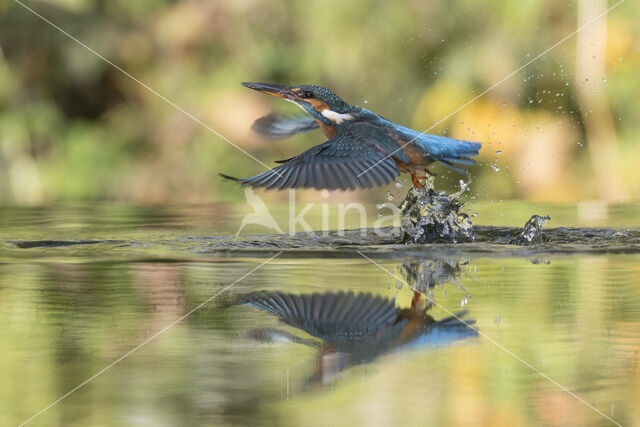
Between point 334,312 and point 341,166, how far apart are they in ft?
5.79

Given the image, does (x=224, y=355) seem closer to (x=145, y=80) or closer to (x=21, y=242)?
(x=21, y=242)

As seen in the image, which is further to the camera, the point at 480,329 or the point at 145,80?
the point at 145,80

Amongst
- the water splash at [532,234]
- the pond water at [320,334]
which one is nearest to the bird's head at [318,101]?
the pond water at [320,334]

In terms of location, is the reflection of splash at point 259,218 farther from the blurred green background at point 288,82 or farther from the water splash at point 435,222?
the blurred green background at point 288,82

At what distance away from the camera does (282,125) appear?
208 inches

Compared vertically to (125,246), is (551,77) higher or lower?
higher

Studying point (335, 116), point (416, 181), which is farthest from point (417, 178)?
point (335, 116)

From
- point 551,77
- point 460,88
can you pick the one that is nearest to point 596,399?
point 460,88

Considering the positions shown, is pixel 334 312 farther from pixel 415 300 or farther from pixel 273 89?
pixel 273 89

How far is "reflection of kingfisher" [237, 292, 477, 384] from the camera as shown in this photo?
2.24 metres

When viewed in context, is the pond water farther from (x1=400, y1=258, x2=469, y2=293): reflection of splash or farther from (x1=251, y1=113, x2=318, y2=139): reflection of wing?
(x1=251, y1=113, x2=318, y2=139): reflection of wing

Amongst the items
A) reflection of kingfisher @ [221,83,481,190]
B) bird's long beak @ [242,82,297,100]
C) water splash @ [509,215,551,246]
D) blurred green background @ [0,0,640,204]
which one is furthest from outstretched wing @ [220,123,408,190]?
blurred green background @ [0,0,640,204]

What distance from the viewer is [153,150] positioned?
9805 mm

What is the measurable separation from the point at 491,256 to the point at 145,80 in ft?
20.9
